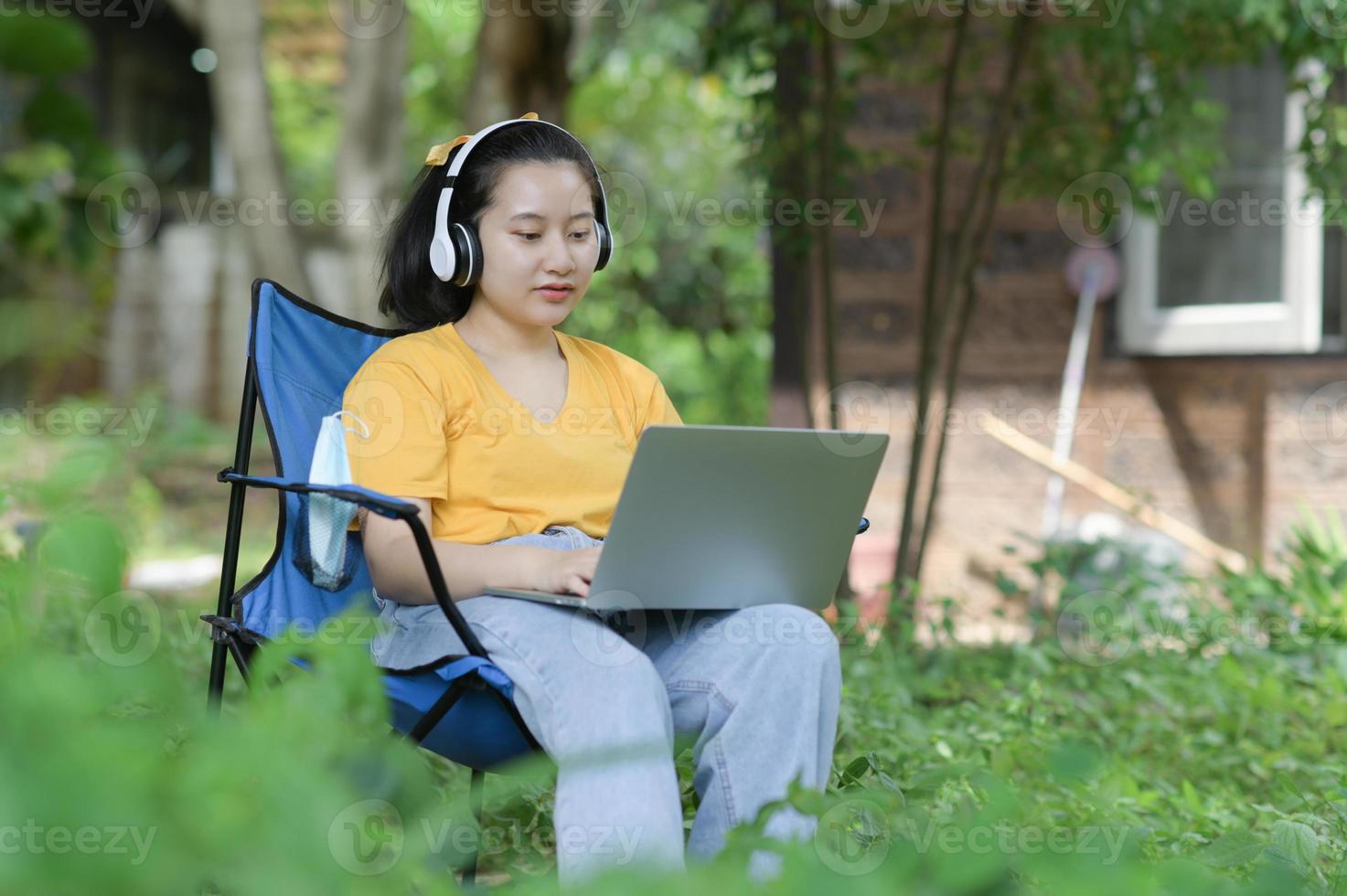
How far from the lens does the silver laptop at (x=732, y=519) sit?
1.52 m

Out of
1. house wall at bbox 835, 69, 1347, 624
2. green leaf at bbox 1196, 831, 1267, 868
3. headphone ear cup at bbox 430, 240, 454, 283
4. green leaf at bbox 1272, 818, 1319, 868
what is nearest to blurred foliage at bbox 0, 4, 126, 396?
headphone ear cup at bbox 430, 240, 454, 283

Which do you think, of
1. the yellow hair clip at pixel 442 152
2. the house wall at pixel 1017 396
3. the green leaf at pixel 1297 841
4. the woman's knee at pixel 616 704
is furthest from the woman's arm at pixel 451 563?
the house wall at pixel 1017 396

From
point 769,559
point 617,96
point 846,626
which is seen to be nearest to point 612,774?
point 769,559

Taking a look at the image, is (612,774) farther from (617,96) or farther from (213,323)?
(617,96)

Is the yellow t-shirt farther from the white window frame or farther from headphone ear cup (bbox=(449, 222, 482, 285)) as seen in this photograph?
the white window frame

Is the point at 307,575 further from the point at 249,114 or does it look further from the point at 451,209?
the point at 249,114

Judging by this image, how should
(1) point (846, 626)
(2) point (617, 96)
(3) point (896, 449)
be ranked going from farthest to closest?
(2) point (617, 96), (3) point (896, 449), (1) point (846, 626)

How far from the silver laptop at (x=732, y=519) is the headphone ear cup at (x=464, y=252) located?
432 millimetres

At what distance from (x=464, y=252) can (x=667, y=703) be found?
664mm

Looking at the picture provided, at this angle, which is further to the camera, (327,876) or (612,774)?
(612,774)

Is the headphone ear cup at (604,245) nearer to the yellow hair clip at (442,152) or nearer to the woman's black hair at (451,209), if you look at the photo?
the woman's black hair at (451,209)

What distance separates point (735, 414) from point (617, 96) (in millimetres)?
3148

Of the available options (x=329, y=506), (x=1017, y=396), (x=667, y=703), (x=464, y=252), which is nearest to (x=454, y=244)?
(x=464, y=252)

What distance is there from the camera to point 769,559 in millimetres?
1651
